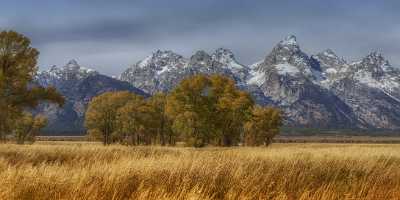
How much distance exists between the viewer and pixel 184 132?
2849 inches

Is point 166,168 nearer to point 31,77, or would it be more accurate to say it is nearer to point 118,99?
point 31,77

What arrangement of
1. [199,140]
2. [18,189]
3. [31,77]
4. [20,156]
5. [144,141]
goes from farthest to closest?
[144,141] → [199,140] → [31,77] → [20,156] → [18,189]

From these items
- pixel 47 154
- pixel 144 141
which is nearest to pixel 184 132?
A: pixel 144 141

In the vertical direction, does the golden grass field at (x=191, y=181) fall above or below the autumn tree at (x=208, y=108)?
below

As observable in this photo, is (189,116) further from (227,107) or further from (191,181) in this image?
(191,181)

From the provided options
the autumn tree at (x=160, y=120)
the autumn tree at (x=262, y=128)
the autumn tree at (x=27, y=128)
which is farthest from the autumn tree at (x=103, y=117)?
the autumn tree at (x=262, y=128)

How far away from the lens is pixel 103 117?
306 feet

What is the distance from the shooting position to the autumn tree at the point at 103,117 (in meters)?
93.1

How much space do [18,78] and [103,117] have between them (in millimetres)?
43139

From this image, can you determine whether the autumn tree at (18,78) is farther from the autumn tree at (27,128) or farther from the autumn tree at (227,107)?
the autumn tree at (27,128)

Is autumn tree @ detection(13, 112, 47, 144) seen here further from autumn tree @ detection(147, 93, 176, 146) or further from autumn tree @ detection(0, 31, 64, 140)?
autumn tree @ detection(0, 31, 64, 140)

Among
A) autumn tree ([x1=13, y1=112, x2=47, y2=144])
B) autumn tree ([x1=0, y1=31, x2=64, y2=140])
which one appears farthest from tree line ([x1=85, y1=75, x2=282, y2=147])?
autumn tree ([x1=0, y1=31, x2=64, y2=140])

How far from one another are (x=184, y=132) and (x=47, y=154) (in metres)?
48.6

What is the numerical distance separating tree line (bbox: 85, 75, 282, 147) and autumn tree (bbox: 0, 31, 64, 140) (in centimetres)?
2376
